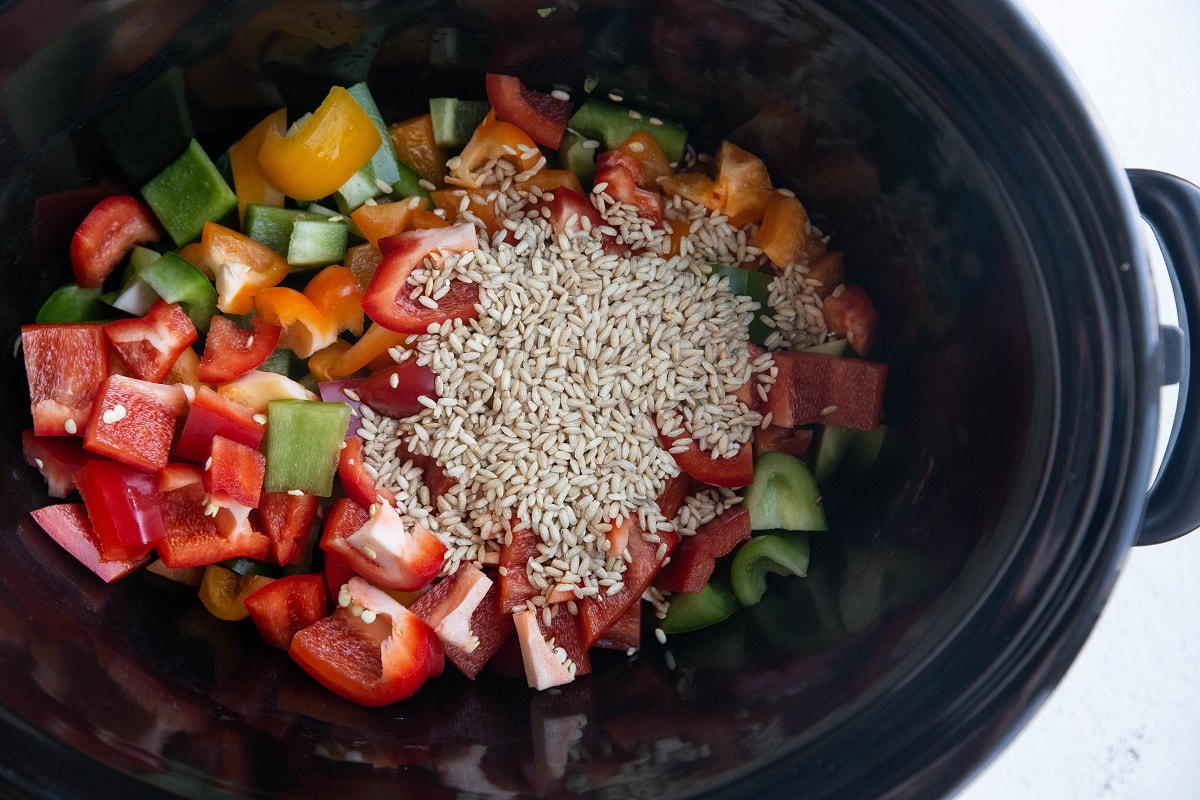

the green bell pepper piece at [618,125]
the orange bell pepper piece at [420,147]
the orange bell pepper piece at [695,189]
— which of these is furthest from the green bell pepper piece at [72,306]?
the orange bell pepper piece at [695,189]

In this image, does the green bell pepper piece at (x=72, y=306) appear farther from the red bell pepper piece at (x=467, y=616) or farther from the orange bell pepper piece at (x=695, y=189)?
the orange bell pepper piece at (x=695, y=189)

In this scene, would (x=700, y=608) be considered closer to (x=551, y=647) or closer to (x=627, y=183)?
(x=551, y=647)

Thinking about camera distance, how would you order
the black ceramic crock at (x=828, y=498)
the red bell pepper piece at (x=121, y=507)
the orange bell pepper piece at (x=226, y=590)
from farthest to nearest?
the orange bell pepper piece at (x=226, y=590) < the red bell pepper piece at (x=121, y=507) < the black ceramic crock at (x=828, y=498)

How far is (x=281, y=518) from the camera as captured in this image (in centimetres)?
122

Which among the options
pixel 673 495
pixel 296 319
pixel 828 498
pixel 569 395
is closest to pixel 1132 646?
pixel 828 498

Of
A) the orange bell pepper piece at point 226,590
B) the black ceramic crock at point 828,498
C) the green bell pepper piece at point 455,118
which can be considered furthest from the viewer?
the green bell pepper piece at point 455,118

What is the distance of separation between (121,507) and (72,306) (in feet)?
1.04

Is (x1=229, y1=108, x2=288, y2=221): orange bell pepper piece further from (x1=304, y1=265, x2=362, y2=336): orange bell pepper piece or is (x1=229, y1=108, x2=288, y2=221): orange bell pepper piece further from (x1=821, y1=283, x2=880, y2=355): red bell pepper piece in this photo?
(x1=821, y1=283, x2=880, y2=355): red bell pepper piece

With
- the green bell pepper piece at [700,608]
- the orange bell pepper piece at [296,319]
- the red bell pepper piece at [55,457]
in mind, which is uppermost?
the orange bell pepper piece at [296,319]

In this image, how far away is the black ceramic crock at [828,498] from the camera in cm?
97

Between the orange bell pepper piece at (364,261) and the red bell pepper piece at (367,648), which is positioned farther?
the orange bell pepper piece at (364,261)

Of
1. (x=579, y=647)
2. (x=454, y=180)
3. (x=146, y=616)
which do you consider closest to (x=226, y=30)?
(x=454, y=180)

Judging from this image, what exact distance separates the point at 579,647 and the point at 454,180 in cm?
72

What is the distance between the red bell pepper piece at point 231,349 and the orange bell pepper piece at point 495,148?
1.20 feet
